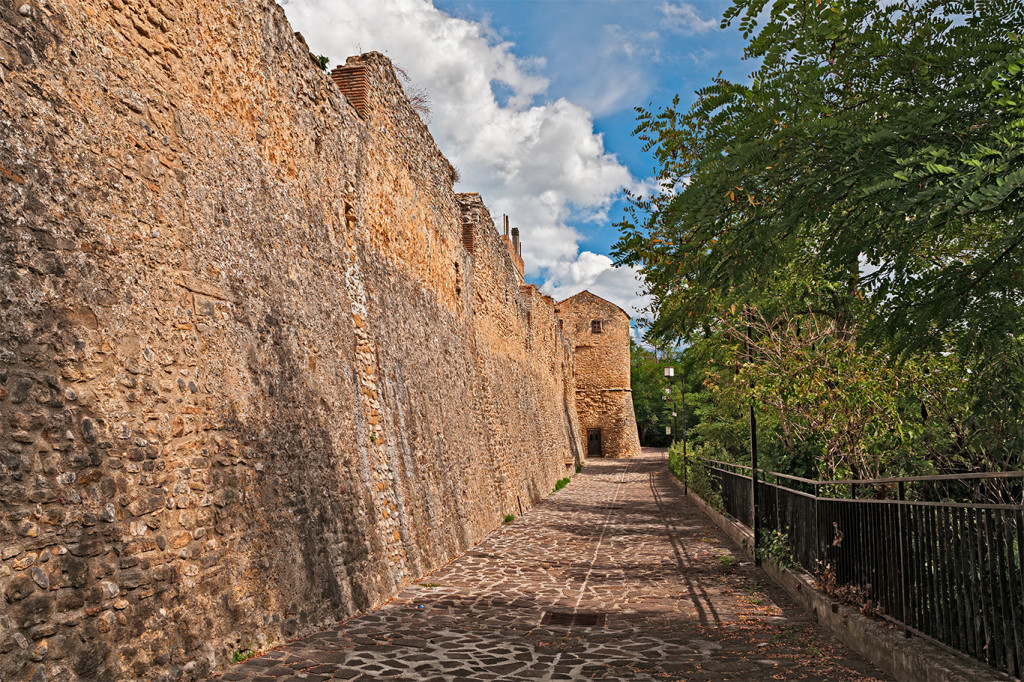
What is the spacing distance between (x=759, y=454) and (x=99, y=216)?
11.1m

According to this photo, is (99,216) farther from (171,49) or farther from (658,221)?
(658,221)

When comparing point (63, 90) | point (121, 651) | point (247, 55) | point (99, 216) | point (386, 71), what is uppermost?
point (386, 71)

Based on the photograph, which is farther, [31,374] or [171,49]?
[171,49]

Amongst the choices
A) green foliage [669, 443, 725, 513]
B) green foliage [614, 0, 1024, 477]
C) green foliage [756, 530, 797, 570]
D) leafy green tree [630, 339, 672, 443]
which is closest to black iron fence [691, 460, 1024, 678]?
green foliage [756, 530, 797, 570]

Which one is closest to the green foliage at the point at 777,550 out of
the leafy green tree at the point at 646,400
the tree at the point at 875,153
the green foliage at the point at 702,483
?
the tree at the point at 875,153

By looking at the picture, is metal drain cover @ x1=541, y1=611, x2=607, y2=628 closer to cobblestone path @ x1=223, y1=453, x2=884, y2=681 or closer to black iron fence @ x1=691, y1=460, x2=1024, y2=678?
cobblestone path @ x1=223, y1=453, x2=884, y2=681

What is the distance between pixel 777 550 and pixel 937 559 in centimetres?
411

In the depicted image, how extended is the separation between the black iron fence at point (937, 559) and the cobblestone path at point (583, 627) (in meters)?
0.57

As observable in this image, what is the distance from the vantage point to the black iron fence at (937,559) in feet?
Answer: 12.9

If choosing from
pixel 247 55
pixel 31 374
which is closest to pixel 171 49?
pixel 247 55

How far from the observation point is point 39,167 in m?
4.16

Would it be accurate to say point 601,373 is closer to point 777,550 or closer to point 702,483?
point 702,483

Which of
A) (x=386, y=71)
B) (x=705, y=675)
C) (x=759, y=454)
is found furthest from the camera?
(x=759, y=454)

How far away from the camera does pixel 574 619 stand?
7.11 m
